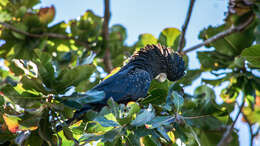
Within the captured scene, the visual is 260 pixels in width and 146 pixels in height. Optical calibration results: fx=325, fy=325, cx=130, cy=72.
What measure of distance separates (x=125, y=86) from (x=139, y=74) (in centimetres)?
17

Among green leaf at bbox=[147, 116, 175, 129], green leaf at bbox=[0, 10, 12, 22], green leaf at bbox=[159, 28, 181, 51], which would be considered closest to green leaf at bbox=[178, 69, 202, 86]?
green leaf at bbox=[159, 28, 181, 51]

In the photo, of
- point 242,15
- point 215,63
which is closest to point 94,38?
point 215,63

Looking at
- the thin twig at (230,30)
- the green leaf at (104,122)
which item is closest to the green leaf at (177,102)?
the green leaf at (104,122)

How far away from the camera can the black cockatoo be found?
2.09 metres

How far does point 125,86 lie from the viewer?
2.18 m

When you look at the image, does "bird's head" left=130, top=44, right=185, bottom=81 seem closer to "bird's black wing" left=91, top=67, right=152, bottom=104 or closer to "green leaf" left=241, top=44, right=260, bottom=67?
"bird's black wing" left=91, top=67, right=152, bottom=104

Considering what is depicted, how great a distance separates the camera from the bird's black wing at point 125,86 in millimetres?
2098

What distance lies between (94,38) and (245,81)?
1788mm

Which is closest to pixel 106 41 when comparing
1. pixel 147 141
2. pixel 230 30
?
pixel 230 30

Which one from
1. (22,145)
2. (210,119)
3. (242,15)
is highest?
(242,15)

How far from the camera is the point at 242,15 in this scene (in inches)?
132

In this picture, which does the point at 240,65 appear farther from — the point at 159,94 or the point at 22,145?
the point at 22,145

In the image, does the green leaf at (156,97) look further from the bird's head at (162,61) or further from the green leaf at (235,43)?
the green leaf at (235,43)

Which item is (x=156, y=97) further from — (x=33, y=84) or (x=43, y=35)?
(x=43, y=35)
